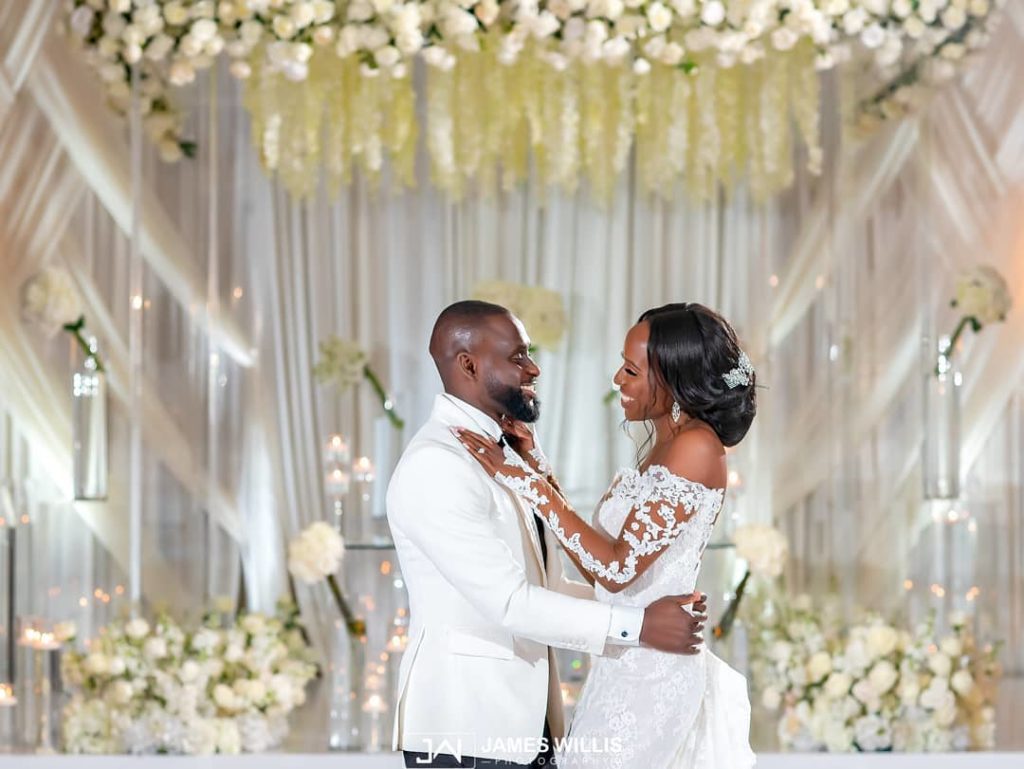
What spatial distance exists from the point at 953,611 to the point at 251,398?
8.80 ft

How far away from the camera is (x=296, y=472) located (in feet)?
19.6

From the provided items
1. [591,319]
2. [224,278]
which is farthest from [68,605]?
[591,319]

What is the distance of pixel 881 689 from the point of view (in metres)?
4.56

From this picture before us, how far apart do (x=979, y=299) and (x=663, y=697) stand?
2.85 metres

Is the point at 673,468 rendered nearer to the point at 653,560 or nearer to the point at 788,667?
the point at 653,560

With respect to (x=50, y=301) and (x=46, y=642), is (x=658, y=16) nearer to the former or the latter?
(x=50, y=301)

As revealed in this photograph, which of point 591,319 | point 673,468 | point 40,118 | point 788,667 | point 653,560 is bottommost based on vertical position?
point 788,667

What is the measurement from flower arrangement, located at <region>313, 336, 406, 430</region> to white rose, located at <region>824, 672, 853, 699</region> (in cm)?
204

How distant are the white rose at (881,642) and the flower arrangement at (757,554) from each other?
0.47 meters

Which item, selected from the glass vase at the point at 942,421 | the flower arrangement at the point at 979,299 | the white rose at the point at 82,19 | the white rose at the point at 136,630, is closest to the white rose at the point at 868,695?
the glass vase at the point at 942,421

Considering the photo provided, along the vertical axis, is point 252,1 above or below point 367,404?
above

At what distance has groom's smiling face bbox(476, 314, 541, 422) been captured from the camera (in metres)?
Answer: 2.77

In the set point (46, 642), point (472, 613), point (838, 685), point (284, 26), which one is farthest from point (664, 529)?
point (46, 642)

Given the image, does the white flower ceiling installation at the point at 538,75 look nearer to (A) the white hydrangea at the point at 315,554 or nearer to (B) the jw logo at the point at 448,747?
(A) the white hydrangea at the point at 315,554
